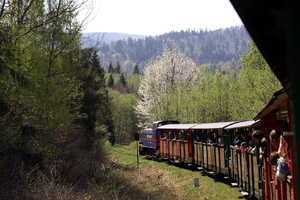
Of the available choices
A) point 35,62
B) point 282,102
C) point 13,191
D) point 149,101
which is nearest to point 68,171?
point 35,62

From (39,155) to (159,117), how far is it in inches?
1209

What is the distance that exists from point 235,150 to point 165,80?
3466 centimetres

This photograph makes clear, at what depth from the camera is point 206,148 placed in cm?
1934

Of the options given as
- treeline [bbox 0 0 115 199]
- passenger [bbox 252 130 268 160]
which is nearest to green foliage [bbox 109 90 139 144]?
treeline [bbox 0 0 115 199]

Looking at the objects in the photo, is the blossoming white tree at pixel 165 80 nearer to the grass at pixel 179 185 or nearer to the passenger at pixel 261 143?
the grass at pixel 179 185

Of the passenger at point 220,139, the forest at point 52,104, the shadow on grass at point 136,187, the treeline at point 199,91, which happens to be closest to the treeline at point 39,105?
the forest at point 52,104

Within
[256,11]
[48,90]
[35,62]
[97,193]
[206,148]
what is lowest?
[97,193]

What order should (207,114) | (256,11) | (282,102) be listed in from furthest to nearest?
(207,114), (282,102), (256,11)

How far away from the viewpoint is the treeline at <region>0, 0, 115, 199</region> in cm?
1184

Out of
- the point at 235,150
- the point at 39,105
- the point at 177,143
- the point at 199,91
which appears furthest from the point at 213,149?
the point at 199,91

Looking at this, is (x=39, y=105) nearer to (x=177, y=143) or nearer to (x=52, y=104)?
(x=52, y=104)

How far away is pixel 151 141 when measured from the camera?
34062 mm

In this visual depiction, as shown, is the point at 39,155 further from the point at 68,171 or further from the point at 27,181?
the point at 68,171

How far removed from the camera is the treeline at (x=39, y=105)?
11836 millimetres
